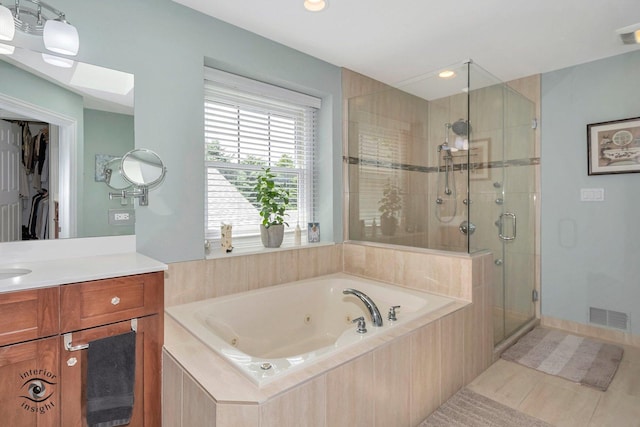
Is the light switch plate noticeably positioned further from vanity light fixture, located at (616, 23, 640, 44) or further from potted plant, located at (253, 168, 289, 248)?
potted plant, located at (253, 168, 289, 248)

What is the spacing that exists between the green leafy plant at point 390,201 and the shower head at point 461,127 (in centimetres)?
70

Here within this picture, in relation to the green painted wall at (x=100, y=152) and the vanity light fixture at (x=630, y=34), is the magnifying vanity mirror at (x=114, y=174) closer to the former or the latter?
the green painted wall at (x=100, y=152)

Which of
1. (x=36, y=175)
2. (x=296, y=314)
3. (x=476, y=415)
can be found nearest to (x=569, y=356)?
(x=476, y=415)

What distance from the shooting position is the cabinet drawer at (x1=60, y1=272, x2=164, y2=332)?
142cm

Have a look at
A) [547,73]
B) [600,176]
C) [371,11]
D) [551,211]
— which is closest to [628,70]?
[547,73]

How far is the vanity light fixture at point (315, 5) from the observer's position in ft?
6.77

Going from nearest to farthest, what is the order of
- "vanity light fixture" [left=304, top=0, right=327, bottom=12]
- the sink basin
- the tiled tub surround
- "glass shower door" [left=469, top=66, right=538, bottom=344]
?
the tiled tub surround
the sink basin
"vanity light fixture" [left=304, top=0, right=327, bottom=12]
"glass shower door" [left=469, top=66, right=538, bottom=344]

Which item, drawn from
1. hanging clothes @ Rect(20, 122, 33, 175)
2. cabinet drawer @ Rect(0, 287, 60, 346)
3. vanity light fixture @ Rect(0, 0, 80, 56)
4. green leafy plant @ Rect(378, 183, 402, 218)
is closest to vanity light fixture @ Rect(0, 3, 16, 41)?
vanity light fixture @ Rect(0, 0, 80, 56)

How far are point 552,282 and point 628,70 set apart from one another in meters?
1.89

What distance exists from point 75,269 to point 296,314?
1447 mm

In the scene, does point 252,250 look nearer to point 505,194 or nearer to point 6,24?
point 6,24

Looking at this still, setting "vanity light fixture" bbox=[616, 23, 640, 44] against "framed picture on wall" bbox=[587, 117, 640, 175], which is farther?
"framed picture on wall" bbox=[587, 117, 640, 175]

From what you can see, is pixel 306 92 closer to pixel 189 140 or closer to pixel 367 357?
pixel 189 140

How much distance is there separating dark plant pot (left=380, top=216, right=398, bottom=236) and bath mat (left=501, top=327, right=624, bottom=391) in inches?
50.1
